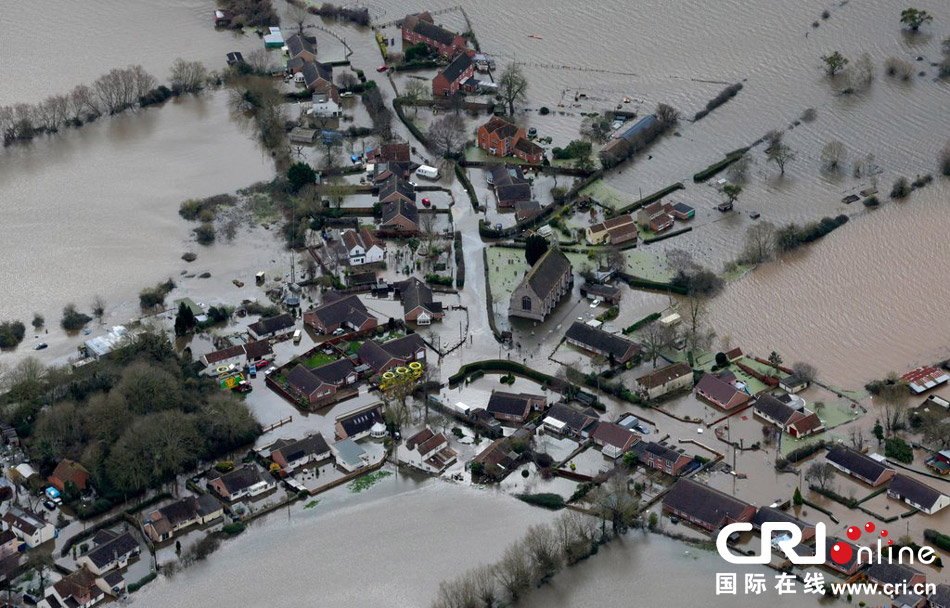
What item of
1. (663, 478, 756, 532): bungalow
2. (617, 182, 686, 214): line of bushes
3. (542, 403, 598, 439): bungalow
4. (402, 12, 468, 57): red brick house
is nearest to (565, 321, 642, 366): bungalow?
(542, 403, 598, 439): bungalow

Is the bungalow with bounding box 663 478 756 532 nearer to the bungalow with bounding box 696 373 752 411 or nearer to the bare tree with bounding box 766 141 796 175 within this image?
the bungalow with bounding box 696 373 752 411

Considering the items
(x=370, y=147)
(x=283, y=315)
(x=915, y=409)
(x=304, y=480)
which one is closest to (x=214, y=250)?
(x=283, y=315)

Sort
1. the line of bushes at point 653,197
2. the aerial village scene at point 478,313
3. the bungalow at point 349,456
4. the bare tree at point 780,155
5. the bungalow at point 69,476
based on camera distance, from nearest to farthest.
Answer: the aerial village scene at point 478,313 < the bungalow at point 69,476 < the bungalow at point 349,456 < the line of bushes at point 653,197 < the bare tree at point 780,155

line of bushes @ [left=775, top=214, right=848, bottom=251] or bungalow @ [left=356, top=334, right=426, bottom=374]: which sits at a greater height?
line of bushes @ [left=775, top=214, right=848, bottom=251]

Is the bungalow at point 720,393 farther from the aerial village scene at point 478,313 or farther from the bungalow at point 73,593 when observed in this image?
the bungalow at point 73,593

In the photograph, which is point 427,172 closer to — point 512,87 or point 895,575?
point 512,87

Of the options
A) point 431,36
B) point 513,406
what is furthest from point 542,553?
point 431,36

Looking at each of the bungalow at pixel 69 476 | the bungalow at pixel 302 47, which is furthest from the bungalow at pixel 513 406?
the bungalow at pixel 302 47
